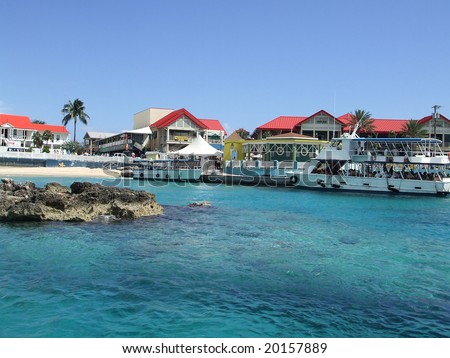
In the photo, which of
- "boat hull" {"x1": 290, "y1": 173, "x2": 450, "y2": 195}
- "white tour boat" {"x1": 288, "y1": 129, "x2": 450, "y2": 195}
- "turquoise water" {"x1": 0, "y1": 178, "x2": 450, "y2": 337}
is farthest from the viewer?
"white tour boat" {"x1": 288, "y1": 129, "x2": 450, "y2": 195}

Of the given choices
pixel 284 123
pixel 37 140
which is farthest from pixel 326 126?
pixel 37 140

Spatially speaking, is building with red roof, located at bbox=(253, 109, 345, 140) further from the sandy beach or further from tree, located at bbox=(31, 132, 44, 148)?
tree, located at bbox=(31, 132, 44, 148)

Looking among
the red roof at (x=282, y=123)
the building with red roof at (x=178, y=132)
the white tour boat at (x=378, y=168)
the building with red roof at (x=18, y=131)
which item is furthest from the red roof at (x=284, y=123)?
the building with red roof at (x=18, y=131)

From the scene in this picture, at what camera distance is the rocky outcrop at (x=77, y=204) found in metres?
18.0

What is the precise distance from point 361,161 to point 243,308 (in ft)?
107

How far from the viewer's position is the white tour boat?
36750 millimetres

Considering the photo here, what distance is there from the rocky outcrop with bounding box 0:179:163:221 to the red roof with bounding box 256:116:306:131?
55.3 meters

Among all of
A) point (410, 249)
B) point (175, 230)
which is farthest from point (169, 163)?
point (410, 249)

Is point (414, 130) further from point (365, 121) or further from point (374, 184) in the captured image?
point (374, 184)

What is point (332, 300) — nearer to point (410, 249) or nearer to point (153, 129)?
point (410, 249)

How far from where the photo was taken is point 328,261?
13.1 metres

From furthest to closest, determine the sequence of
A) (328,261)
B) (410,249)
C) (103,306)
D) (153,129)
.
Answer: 1. (153,129)
2. (410,249)
3. (328,261)
4. (103,306)

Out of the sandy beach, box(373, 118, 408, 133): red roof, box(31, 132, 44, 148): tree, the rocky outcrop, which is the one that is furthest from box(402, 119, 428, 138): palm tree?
box(31, 132, 44, 148): tree
